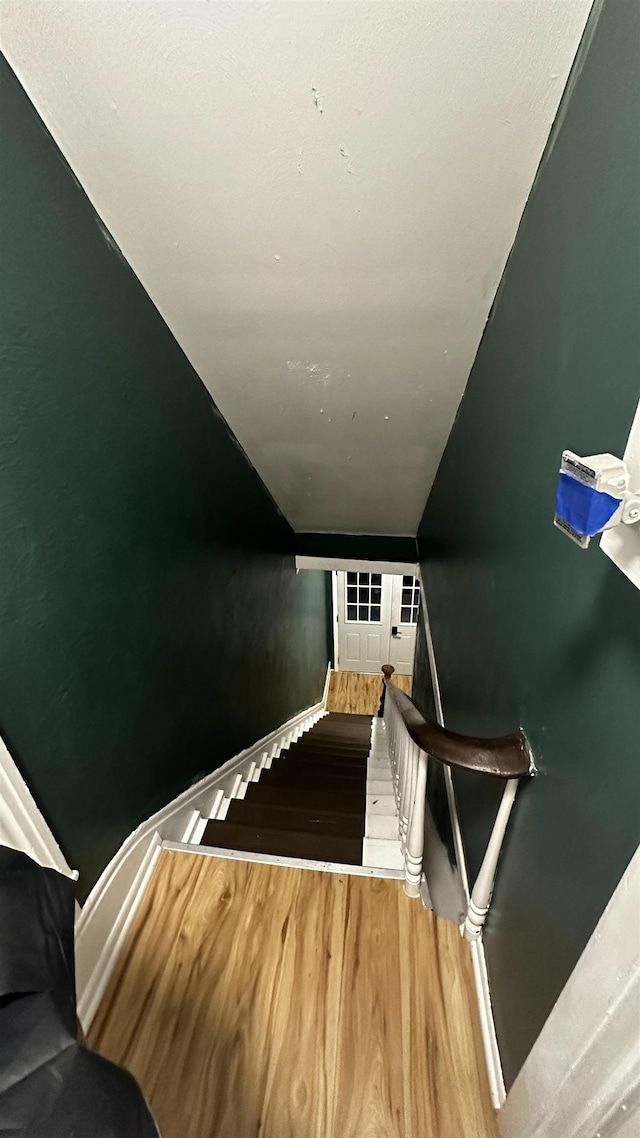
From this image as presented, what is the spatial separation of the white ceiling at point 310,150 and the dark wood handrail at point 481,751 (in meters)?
1.04

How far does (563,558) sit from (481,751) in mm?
442

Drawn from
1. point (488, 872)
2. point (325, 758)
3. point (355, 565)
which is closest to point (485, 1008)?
point (488, 872)

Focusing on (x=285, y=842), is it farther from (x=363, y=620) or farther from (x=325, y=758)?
(x=363, y=620)

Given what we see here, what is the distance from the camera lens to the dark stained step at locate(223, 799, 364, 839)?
6.43ft

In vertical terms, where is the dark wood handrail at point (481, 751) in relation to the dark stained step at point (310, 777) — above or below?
above

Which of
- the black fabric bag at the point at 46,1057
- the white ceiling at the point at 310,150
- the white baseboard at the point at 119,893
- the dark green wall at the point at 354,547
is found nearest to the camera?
the black fabric bag at the point at 46,1057

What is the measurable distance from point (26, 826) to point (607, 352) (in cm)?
134

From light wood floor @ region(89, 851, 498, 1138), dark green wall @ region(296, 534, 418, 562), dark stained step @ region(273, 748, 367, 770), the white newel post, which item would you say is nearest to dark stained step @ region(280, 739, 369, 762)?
dark stained step @ region(273, 748, 367, 770)

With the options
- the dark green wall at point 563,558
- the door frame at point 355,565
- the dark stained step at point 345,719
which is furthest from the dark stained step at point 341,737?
the dark green wall at point 563,558

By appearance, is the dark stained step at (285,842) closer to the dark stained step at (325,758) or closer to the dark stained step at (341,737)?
the dark stained step at (325,758)

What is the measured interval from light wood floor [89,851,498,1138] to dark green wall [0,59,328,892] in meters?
0.35

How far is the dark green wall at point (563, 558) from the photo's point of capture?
0.60m

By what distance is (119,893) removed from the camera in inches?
56.2

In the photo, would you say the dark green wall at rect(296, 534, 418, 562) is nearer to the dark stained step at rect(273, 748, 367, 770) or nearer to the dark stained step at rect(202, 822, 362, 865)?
the dark stained step at rect(273, 748, 367, 770)
